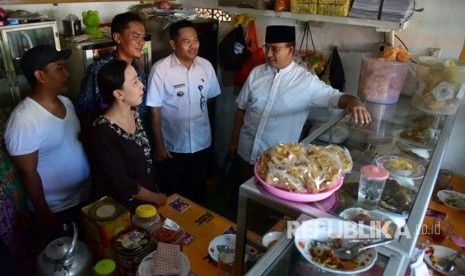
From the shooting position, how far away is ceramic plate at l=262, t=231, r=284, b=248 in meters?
1.01

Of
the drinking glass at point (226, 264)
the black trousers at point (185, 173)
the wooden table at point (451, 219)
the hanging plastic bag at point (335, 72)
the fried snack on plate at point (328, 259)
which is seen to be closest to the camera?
the fried snack on plate at point (328, 259)

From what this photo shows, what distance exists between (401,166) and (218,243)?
0.87 m

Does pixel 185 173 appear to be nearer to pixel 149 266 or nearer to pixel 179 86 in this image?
pixel 179 86

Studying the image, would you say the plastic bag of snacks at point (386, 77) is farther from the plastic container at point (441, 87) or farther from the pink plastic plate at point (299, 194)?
the pink plastic plate at point (299, 194)

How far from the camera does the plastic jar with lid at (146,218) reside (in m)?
1.51

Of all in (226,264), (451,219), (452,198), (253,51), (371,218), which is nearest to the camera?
(371,218)

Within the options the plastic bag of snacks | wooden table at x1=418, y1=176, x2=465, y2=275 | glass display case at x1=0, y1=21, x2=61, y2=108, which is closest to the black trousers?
glass display case at x1=0, y1=21, x2=61, y2=108

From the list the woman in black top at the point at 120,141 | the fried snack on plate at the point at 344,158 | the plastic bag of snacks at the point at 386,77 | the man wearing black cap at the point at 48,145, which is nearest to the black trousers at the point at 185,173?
the man wearing black cap at the point at 48,145

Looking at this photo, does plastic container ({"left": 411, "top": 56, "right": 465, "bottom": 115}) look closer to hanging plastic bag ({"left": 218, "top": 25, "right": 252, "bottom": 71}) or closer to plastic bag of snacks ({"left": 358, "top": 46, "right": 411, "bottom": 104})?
plastic bag of snacks ({"left": 358, "top": 46, "right": 411, "bottom": 104})

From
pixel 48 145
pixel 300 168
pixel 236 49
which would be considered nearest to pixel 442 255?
pixel 300 168

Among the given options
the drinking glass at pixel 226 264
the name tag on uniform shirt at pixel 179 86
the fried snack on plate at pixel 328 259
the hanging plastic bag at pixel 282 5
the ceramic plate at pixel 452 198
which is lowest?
the ceramic plate at pixel 452 198

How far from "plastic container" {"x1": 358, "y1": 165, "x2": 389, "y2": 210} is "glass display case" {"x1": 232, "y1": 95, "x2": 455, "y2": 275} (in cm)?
2

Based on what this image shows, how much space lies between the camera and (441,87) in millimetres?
1868

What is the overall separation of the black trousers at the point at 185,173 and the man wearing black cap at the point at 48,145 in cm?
88
